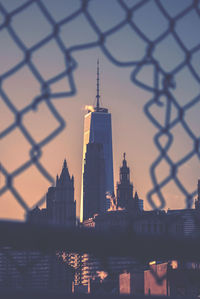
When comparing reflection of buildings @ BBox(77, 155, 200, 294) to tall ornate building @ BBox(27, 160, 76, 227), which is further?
tall ornate building @ BBox(27, 160, 76, 227)

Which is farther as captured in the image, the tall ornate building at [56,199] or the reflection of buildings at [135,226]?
the tall ornate building at [56,199]

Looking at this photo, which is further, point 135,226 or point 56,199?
point 56,199

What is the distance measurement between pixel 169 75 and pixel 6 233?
3.57 feet

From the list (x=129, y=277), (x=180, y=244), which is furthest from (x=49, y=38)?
(x=129, y=277)

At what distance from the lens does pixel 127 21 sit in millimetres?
2125

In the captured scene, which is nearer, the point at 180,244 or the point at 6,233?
the point at 6,233

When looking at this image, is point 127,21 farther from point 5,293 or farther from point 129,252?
point 5,293

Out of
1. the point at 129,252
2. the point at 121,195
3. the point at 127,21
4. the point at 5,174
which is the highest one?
the point at 121,195

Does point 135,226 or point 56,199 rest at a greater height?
point 56,199

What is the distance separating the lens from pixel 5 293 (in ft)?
4.80

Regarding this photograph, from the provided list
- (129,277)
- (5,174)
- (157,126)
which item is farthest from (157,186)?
(129,277)

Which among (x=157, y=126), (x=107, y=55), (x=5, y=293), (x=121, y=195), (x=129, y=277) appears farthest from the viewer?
(x=121, y=195)

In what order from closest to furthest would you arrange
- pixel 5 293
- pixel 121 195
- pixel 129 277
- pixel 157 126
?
pixel 5 293 → pixel 157 126 → pixel 129 277 → pixel 121 195

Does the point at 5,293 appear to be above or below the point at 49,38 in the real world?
below
